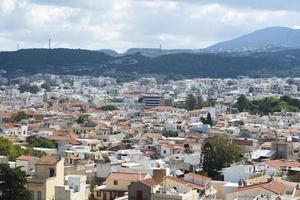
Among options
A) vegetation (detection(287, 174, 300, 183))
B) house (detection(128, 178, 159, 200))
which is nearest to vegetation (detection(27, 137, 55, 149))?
vegetation (detection(287, 174, 300, 183))

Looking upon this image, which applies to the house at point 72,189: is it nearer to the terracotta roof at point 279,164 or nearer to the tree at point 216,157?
the tree at point 216,157

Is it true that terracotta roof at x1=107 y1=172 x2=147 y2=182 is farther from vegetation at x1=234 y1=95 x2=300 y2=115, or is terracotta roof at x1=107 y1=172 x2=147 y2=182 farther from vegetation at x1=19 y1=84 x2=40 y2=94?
vegetation at x1=19 y1=84 x2=40 y2=94

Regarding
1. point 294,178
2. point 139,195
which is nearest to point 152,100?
point 294,178

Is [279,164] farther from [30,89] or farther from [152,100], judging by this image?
[30,89]

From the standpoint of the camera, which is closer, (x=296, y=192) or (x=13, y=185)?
(x=13, y=185)

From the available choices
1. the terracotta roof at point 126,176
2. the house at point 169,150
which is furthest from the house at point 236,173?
the house at point 169,150

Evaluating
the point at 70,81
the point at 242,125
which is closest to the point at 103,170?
the point at 242,125
